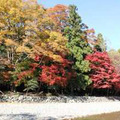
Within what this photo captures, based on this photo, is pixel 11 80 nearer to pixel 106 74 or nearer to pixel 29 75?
pixel 29 75

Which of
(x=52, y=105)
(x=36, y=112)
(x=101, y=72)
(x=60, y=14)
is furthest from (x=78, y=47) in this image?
(x=36, y=112)

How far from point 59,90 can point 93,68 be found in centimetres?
481

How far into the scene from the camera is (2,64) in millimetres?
17406

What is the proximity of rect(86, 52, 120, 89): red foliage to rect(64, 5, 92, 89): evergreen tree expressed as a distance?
3.12 ft

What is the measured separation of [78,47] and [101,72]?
4003mm

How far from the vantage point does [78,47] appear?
77.0ft

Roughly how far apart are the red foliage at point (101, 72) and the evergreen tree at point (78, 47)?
952 mm

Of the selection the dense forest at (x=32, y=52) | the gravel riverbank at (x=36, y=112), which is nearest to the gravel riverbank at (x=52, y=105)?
the gravel riverbank at (x=36, y=112)

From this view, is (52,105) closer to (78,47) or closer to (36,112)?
(36,112)

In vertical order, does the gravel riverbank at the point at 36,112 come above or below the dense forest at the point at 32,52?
below

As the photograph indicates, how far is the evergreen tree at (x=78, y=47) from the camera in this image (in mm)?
22422

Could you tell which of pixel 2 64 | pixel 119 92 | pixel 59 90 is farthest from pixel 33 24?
pixel 119 92

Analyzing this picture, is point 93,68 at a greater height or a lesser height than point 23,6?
lesser

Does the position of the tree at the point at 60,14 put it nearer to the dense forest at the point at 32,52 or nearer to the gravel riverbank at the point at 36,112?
the dense forest at the point at 32,52
